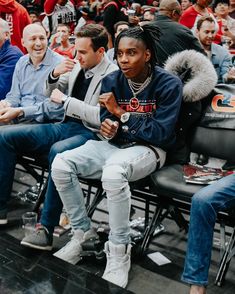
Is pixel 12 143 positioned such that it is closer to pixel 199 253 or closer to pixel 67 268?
pixel 67 268

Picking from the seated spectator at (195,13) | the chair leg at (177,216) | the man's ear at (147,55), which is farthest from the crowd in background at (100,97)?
the seated spectator at (195,13)

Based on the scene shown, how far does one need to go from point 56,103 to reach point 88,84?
28cm

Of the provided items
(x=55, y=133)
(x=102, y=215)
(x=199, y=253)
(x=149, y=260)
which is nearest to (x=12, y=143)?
(x=55, y=133)

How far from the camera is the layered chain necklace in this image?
9.55 feet

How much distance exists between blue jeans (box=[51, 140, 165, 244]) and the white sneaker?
4 cm

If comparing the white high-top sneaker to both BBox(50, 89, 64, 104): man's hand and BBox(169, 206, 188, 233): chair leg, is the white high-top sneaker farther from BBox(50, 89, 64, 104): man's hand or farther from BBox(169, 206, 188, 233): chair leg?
BBox(50, 89, 64, 104): man's hand

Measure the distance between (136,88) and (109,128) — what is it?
0.31 metres

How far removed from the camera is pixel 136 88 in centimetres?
295

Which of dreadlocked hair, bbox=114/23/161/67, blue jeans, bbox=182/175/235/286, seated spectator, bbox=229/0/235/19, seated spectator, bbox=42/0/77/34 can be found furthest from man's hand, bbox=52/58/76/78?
seated spectator, bbox=229/0/235/19

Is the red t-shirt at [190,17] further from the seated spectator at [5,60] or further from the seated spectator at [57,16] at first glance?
the seated spectator at [5,60]

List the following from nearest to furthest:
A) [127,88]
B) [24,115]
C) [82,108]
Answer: [127,88] → [82,108] → [24,115]

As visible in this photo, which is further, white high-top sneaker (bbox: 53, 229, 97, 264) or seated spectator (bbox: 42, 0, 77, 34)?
seated spectator (bbox: 42, 0, 77, 34)

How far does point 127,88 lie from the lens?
117 inches

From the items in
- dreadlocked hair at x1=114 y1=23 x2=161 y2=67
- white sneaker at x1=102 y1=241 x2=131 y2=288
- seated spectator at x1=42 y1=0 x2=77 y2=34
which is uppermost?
dreadlocked hair at x1=114 y1=23 x2=161 y2=67
